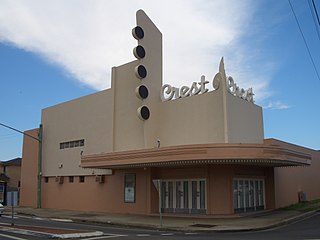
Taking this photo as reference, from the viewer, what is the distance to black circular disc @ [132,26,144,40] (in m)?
27.1

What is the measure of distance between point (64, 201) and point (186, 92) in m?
14.3

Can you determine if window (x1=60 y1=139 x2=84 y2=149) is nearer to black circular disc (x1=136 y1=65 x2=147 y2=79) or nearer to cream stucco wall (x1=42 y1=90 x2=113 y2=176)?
cream stucco wall (x1=42 y1=90 x2=113 y2=176)

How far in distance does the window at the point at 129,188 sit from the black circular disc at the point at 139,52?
8.05 meters

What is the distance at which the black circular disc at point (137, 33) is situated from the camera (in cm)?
2706

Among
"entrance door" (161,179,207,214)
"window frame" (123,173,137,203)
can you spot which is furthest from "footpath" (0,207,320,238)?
"window frame" (123,173,137,203)

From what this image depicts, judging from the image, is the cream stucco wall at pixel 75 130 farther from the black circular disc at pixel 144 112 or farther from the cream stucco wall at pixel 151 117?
the black circular disc at pixel 144 112

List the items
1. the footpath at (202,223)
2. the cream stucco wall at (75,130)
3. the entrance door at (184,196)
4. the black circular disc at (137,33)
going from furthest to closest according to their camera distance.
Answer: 1. the cream stucco wall at (75,130)
2. the black circular disc at (137,33)
3. the entrance door at (184,196)
4. the footpath at (202,223)

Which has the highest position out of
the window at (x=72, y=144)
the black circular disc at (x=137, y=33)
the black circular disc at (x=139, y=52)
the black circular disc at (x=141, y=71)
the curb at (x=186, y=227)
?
the black circular disc at (x=137, y=33)

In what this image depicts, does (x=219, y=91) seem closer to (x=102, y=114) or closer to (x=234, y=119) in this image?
(x=234, y=119)

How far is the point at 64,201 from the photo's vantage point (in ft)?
110

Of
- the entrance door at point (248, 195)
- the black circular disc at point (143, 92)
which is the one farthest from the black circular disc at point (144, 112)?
the entrance door at point (248, 195)

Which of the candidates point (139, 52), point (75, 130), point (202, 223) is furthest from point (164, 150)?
point (75, 130)

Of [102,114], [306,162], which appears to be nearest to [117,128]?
[102,114]

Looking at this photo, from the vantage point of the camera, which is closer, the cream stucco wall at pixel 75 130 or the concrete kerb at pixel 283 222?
the concrete kerb at pixel 283 222
